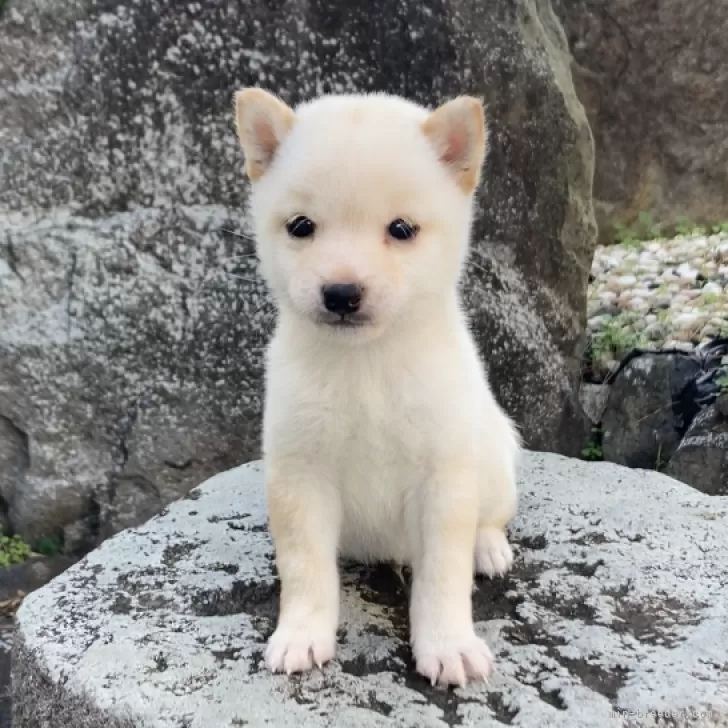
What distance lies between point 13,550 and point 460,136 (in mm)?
3190

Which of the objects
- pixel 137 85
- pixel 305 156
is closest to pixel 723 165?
pixel 137 85

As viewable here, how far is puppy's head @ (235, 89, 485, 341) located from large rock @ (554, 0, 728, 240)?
5.22m

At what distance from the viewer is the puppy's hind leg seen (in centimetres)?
253

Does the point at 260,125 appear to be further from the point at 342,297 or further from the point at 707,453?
the point at 707,453

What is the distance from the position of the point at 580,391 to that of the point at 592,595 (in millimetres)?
2624

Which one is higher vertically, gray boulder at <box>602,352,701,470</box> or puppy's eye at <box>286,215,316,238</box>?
puppy's eye at <box>286,215,316,238</box>

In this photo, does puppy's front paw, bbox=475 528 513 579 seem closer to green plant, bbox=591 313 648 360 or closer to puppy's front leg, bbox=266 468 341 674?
puppy's front leg, bbox=266 468 341 674

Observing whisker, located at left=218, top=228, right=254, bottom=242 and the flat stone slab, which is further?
whisker, located at left=218, top=228, right=254, bottom=242

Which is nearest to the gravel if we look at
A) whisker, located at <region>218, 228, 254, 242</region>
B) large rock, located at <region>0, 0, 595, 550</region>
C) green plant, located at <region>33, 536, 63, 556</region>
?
large rock, located at <region>0, 0, 595, 550</region>

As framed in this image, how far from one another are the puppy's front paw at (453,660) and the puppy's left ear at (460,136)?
109 cm

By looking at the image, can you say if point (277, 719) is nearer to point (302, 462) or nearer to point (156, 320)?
point (302, 462)

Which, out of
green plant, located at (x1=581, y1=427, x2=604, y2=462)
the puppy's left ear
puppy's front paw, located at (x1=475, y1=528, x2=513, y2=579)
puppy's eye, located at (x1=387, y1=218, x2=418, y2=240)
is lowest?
green plant, located at (x1=581, y1=427, x2=604, y2=462)

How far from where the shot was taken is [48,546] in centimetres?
430

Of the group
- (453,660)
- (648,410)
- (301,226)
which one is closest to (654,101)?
(648,410)
